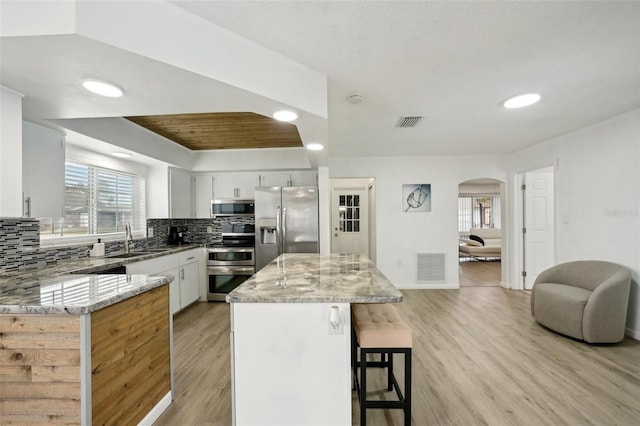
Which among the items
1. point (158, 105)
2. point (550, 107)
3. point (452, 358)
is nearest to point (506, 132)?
point (550, 107)

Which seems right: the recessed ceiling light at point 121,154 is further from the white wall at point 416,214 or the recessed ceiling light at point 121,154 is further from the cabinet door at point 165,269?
the white wall at point 416,214

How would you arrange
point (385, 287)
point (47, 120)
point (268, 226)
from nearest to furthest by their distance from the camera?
point (385, 287), point (47, 120), point (268, 226)

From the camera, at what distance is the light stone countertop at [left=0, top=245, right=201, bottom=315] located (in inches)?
54.5

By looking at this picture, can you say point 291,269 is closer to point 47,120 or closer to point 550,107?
point 47,120

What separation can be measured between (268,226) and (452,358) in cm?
287

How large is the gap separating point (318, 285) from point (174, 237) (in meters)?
3.73

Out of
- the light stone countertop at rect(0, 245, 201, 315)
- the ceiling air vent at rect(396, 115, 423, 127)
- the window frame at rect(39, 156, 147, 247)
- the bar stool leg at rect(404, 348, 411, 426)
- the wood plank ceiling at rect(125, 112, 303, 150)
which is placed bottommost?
the bar stool leg at rect(404, 348, 411, 426)

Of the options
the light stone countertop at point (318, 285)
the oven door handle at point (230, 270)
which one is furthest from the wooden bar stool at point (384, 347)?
the oven door handle at point (230, 270)

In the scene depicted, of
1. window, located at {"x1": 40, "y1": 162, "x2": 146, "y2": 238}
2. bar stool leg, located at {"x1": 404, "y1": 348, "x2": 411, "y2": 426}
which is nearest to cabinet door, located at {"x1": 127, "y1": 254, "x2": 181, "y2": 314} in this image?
window, located at {"x1": 40, "y1": 162, "x2": 146, "y2": 238}

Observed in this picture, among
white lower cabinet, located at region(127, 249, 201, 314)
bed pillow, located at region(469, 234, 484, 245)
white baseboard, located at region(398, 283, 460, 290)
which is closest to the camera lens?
white lower cabinet, located at region(127, 249, 201, 314)

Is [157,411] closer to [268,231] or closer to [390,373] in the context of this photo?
[390,373]

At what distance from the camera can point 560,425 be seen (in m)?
1.77

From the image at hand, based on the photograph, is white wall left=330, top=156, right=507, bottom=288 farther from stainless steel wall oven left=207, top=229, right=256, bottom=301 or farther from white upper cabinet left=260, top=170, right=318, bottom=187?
stainless steel wall oven left=207, top=229, right=256, bottom=301

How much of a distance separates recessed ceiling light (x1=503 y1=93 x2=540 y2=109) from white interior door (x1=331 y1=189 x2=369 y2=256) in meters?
4.37
